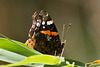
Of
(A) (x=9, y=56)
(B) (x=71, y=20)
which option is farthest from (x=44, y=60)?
(B) (x=71, y=20)

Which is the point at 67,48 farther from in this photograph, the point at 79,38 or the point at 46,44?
the point at 46,44

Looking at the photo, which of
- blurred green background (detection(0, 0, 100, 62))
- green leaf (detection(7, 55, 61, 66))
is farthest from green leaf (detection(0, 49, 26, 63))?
blurred green background (detection(0, 0, 100, 62))

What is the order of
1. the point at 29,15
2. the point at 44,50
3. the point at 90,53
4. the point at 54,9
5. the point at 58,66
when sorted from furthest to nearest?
the point at 54,9 < the point at 29,15 < the point at 90,53 < the point at 44,50 < the point at 58,66

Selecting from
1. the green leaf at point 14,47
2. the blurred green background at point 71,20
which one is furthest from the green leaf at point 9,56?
the blurred green background at point 71,20

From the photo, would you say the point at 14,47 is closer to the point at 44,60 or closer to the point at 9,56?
the point at 9,56

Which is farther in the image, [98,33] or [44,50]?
[98,33]

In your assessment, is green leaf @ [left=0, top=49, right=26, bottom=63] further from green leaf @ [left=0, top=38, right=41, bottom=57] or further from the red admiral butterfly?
the red admiral butterfly

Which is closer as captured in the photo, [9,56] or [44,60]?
[44,60]

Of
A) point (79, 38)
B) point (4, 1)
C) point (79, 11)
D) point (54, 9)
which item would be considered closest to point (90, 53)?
point (79, 38)
